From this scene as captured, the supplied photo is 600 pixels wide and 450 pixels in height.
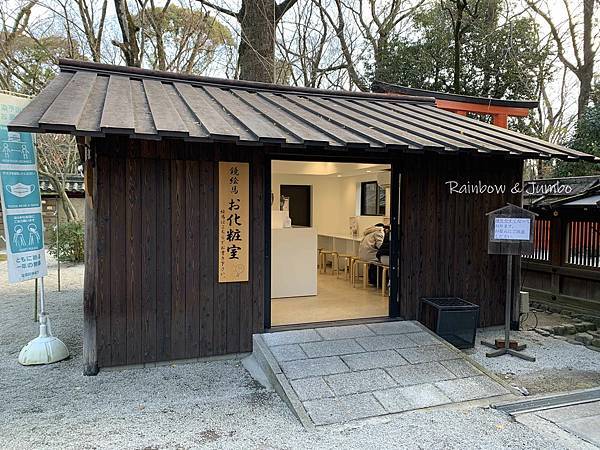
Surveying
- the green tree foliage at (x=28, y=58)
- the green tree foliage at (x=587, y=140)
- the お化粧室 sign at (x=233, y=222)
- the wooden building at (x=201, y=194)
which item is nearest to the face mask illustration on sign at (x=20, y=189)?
the wooden building at (x=201, y=194)

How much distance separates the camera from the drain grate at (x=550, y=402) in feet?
11.5

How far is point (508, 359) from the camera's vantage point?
4629 millimetres

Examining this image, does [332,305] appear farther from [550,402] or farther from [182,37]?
[182,37]

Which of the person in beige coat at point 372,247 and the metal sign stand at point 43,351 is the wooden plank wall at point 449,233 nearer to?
the person in beige coat at point 372,247

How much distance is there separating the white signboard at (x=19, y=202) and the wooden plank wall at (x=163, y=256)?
0.98 metres

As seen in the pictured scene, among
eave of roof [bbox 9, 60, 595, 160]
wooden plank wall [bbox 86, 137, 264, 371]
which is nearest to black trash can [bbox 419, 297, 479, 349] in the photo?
eave of roof [bbox 9, 60, 595, 160]

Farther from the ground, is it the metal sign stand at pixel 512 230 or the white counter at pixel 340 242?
the metal sign stand at pixel 512 230

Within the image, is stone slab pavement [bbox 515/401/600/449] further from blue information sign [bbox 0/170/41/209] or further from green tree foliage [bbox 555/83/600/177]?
green tree foliage [bbox 555/83/600/177]

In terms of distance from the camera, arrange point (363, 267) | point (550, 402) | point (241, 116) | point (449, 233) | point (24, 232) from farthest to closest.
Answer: point (363, 267) → point (449, 233) → point (24, 232) → point (241, 116) → point (550, 402)

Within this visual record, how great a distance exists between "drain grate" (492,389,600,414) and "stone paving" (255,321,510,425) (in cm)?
17

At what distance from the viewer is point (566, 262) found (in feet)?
22.3

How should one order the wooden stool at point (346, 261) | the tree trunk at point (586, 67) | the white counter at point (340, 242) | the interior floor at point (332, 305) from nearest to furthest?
1. the interior floor at point (332, 305)
2. the wooden stool at point (346, 261)
3. the white counter at point (340, 242)
4. the tree trunk at point (586, 67)

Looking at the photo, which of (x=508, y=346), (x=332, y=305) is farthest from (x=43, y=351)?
(x=508, y=346)

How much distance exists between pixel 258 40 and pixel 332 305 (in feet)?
19.5
